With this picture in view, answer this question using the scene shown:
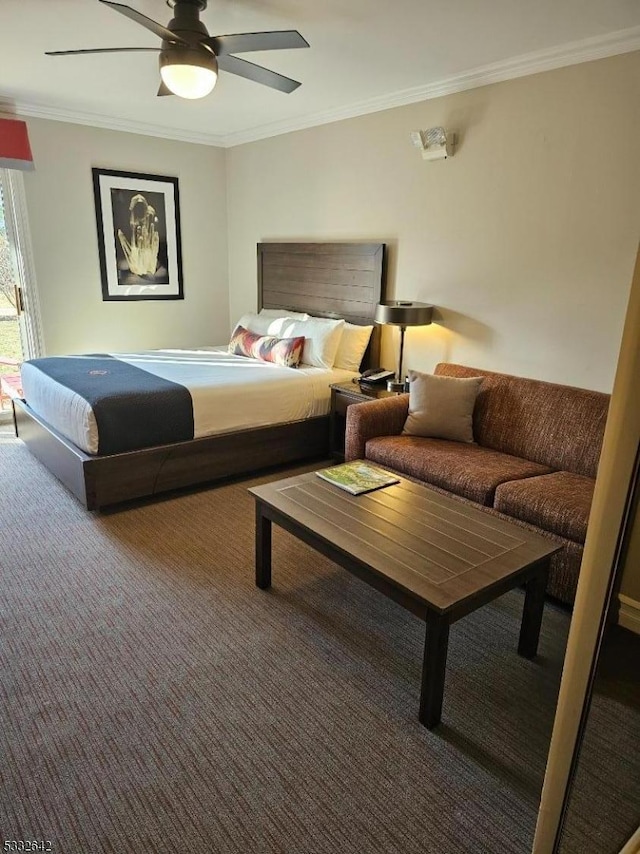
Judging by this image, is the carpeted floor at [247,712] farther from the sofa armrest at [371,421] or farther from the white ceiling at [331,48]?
the white ceiling at [331,48]

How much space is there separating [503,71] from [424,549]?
109 inches

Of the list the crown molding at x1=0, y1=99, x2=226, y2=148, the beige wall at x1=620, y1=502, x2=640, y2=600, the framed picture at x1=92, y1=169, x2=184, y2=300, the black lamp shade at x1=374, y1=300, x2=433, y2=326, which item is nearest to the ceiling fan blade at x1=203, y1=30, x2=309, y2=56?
the black lamp shade at x1=374, y1=300, x2=433, y2=326

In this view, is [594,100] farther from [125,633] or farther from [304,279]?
[125,633]

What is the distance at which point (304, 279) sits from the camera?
15.7ft

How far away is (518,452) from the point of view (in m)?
3.17

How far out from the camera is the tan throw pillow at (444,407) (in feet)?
10.7

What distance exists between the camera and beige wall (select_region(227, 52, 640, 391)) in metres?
2.86

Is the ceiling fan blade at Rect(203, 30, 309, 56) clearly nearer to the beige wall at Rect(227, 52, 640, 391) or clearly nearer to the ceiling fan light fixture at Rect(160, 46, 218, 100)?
the ceiling fan light fixture at Rect(160, 46, 218, 100)

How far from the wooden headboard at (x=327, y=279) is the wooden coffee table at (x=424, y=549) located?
2.05 meters

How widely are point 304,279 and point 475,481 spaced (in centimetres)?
270

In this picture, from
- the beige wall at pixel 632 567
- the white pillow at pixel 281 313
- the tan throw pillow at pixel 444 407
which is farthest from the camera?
the white pillow at pixel 281 313

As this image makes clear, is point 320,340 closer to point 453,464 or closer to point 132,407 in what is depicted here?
point 132,407

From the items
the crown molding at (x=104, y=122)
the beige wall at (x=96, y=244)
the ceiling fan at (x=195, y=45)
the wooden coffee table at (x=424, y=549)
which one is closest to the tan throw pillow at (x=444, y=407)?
the wooden coffee table at (x=424, y=549)

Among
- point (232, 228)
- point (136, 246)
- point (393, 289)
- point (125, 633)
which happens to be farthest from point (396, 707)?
point (232, 228)
